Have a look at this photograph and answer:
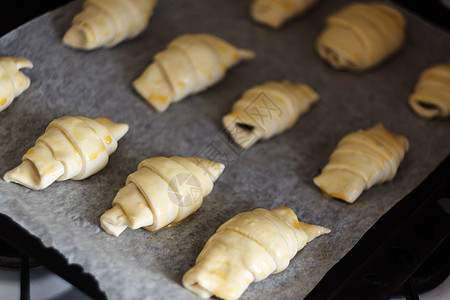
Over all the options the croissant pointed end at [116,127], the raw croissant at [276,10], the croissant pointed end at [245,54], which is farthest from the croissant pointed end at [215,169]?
the raw croissant at [276,10]

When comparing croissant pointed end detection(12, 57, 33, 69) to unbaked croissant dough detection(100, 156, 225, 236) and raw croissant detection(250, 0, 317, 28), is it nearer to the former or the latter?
unbaked croissant dough detection(100, 156, 225, 236)

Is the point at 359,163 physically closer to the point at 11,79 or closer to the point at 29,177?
the point at 29,177

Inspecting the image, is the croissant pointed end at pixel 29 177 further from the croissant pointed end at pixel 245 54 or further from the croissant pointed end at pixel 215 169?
the croissant pointed end at pixel 245 54

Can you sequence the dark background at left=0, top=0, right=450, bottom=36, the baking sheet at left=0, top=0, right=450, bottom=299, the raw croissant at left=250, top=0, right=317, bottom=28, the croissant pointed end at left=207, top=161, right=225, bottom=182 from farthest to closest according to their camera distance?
the raw croissant at left=250, top=0, right=317, bottom=28 → the dark background at left=0, top=0, right=450, bottom=36 → the croissant pointed end at left=207, top=161, right=225, bottom=182 → the baking sheet at left=0, top=0, right=450, bottom=299

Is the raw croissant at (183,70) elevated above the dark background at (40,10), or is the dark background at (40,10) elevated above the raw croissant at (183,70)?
the dark background at (40,10)

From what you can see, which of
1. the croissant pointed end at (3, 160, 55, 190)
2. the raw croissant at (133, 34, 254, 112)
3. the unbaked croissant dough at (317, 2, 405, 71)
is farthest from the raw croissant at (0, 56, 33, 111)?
the unbaked croissant dough at (317, 2, 405, 71)
